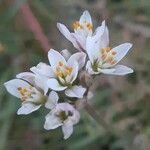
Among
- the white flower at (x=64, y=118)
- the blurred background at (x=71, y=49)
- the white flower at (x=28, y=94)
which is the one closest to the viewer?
the white flower at (x=64, y=118)

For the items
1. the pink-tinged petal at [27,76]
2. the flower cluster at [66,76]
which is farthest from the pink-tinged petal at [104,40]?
the pink-tinged petal at [27,76]

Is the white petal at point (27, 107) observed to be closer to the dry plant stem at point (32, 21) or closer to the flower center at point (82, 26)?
the flower center at point (82, 26)

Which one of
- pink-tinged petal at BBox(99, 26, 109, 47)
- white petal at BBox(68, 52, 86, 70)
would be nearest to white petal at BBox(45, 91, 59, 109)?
white petal at BBox(68, 52, 86, 70)

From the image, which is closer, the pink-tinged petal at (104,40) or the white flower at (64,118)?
the white flower at (64,118)

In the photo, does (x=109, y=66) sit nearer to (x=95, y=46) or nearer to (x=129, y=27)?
(x=95, y=46)

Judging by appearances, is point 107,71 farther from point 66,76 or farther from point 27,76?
point 27,76

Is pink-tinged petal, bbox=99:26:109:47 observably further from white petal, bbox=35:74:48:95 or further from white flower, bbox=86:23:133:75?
white petal, bbox=35:74:48:95

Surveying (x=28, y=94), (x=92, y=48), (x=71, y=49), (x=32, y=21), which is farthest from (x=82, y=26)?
(x=71, y=49)
